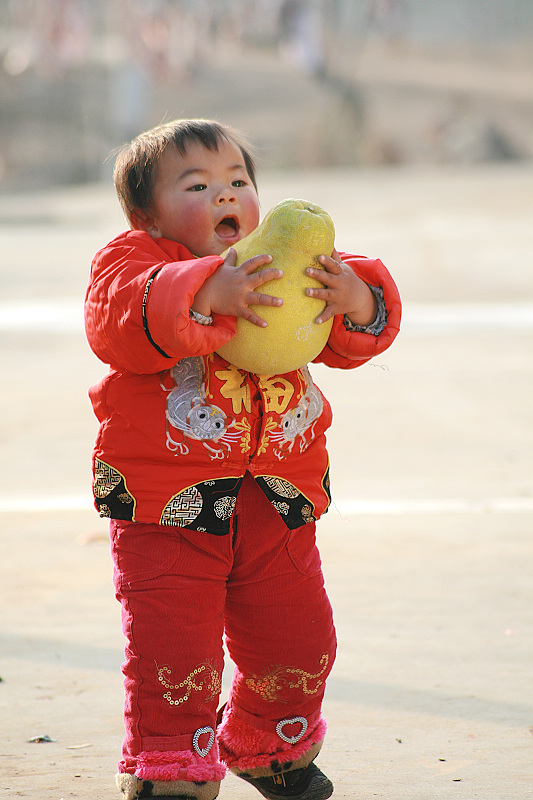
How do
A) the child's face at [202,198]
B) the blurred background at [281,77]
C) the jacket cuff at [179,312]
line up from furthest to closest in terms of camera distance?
the blurred background at [281,77], the child's face at [202,198], the jacket cuff at [179,312]

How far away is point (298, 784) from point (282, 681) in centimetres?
22

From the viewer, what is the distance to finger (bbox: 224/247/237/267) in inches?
77.9

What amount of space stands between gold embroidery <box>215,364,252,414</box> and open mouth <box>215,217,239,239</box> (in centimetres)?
26

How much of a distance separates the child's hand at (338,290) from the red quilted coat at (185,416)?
8 centimetres

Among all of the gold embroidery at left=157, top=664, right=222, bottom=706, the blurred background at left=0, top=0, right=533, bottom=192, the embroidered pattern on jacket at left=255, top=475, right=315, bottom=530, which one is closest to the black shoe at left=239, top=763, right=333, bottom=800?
the gold embroidery at left=157, top=664, right=222, bottom=706

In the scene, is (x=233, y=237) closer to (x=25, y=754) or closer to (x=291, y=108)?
(x=25, y=754)

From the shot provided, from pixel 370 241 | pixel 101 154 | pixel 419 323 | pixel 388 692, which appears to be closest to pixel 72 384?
pixel 419 323

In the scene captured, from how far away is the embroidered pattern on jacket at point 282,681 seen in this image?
2.16 m

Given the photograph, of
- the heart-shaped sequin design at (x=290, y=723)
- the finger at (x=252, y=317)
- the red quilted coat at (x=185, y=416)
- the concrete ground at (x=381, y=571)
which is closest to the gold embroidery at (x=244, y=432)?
the red quilted coat at (x=185, y=416)


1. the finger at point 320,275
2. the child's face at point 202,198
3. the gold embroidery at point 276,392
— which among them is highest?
the child's face at point 202,198

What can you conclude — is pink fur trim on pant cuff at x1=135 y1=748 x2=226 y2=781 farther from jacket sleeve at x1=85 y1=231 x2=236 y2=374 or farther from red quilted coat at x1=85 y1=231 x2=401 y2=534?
jacket sleeve at x1=85 y1=231 x2=236 y2=374

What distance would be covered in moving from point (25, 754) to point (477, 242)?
1146cm

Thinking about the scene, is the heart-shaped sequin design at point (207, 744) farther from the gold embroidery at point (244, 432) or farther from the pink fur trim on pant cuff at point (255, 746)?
the gold embroidery at point (244, 432)

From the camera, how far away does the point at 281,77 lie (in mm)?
32531
